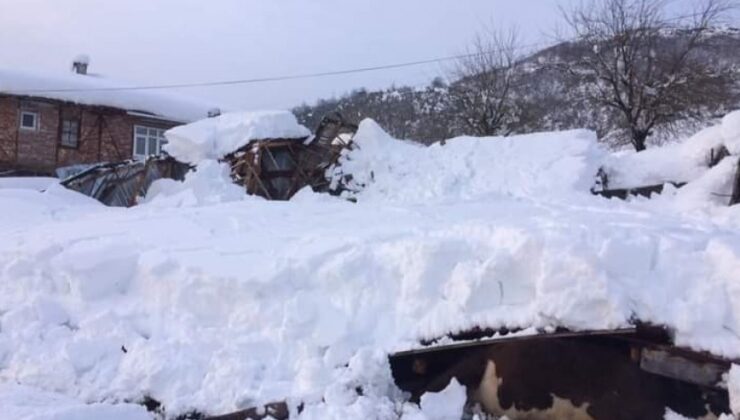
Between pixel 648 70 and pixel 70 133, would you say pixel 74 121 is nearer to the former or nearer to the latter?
pixel 70 133

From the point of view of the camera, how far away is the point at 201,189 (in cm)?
1202

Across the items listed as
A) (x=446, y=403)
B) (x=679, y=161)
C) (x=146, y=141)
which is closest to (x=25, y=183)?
(x=146, y=141)

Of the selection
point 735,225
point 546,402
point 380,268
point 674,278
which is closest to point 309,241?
point 380,268

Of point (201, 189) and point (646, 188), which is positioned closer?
point (646, 188)

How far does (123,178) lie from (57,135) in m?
12.0

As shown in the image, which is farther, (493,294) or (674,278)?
(493,294)

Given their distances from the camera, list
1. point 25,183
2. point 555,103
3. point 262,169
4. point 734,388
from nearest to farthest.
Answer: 1. point 734,388
2. point 262,169
3. point 25,183
4. point 555,103

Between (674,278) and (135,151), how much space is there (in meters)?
24.2

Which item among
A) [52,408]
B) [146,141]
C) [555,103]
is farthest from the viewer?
[146,141]

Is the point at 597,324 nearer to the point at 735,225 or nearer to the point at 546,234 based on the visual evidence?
the point at 546,234

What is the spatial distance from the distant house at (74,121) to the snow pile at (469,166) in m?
15.1

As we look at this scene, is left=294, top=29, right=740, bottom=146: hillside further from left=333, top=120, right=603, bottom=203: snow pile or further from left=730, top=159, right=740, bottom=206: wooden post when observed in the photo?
left=730, top=159, right=740, bottom=206: wooden post

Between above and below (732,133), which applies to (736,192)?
below

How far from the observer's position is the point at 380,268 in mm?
5426
